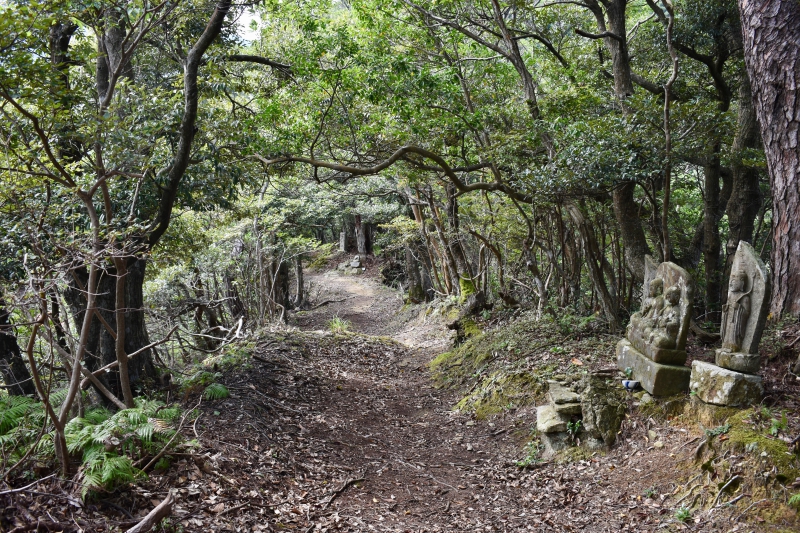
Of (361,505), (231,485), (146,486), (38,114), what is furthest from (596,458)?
(38,114)

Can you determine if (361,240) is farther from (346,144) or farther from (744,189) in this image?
(744,189)

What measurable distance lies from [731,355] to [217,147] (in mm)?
6856

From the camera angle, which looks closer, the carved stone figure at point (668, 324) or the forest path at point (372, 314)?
the carved stone figure at point (668, 324)

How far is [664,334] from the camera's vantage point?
559cm

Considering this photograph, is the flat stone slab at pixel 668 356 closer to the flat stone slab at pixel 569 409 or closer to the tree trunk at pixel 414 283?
the flat stone slab at pixel 569 409

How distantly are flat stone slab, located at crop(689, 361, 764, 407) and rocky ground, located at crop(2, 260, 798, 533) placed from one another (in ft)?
1.32

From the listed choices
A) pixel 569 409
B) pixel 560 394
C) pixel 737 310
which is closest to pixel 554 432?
pixel 569 409

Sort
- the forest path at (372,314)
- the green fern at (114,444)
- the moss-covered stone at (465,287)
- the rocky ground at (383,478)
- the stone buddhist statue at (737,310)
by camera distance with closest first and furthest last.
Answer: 1. the green fern at (114,444)
2. the rocky ground at (383,478)
3. the stone buddhist statue at (737,310)
4. the forest path at (372,314)
5. the moss-covered stone at (465,287)

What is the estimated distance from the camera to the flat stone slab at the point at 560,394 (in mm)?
6258

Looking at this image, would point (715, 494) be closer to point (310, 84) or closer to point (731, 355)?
point (731, 355)

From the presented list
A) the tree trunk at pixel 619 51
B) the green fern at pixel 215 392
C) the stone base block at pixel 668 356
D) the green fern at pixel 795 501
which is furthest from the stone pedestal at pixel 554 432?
the tree trunk at pixel 619 51

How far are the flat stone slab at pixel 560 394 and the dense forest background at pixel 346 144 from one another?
2170 millimetres

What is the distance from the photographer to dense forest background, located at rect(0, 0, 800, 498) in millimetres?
5152

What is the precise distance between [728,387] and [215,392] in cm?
570
